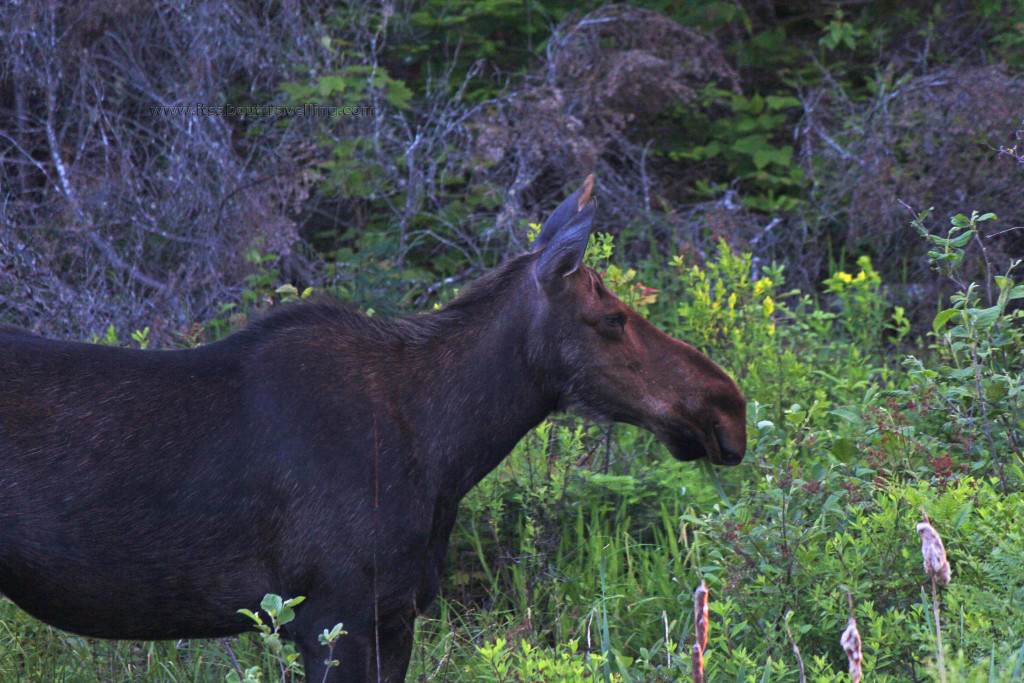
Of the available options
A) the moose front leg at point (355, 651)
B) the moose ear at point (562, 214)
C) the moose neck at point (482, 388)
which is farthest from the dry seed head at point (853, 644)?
the moose ear at point (562, 214)

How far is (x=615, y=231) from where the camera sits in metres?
7.82

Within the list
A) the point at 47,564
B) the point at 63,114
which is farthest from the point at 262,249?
the point at 47,564

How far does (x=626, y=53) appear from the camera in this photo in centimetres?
777

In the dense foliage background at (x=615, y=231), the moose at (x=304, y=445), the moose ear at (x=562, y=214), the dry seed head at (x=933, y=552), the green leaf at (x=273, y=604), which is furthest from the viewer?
the dense foliage background at (x=615, y=231)

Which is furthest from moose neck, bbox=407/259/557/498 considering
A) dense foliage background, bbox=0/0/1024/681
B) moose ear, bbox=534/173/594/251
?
dense foliage background, bbox=0/0/1024/681

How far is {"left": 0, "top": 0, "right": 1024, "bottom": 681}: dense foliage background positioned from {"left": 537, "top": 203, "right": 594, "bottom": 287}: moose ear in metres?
0.92

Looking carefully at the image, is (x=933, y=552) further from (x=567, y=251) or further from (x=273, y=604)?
(x=567, y=251)

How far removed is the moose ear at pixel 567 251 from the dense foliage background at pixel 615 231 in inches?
36.2

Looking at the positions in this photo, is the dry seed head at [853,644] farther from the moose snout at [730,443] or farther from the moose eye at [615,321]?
the moose eye at [615,321]

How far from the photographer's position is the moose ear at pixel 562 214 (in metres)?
3.52

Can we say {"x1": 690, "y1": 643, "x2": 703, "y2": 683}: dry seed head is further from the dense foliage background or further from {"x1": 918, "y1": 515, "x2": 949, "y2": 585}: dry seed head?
the dense foliage background

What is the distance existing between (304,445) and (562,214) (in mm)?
1167

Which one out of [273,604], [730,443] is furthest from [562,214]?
[273,604]

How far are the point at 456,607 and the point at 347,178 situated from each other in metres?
3.87
